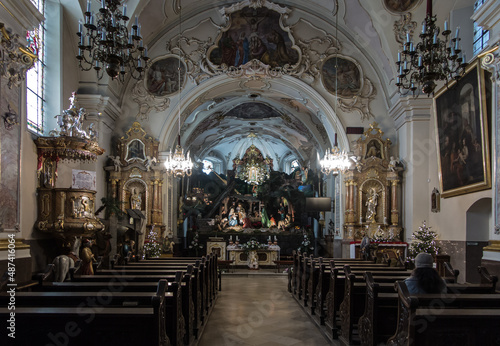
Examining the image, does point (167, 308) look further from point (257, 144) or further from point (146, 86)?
point (257, 144)

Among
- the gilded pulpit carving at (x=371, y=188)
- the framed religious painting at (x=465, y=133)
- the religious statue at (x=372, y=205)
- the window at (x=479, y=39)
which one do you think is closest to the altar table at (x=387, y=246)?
the gilded pulpit carving at (x=371, y=188)

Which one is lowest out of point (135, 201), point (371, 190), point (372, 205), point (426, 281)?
point (426, 281)

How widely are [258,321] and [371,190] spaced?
7.82 metres

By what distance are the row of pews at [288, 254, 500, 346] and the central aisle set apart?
293 mm

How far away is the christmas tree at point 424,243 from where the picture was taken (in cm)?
1105

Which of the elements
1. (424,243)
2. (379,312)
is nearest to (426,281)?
(379,312)

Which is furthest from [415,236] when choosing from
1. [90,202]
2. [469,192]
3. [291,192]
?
[291,192]

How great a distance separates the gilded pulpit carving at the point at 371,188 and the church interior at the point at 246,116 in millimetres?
46

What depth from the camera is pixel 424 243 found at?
36.4ft

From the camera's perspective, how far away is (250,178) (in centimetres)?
2647

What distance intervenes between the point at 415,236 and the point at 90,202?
7.93 m

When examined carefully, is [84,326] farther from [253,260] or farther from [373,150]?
[253,260]

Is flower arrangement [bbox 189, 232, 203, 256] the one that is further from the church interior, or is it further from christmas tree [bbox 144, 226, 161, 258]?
christmas tree [bbox 144, 226, 161, 258]

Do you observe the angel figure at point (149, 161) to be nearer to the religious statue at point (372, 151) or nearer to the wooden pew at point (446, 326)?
the religious statue at point (372, 151)
